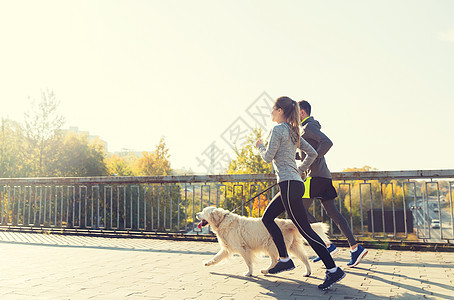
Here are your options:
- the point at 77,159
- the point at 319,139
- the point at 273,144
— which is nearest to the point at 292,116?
the point at 273,144

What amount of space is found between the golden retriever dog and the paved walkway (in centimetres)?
23

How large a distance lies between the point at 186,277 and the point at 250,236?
0.95 m

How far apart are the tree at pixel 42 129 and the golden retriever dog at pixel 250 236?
43362 mm

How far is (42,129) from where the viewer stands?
45.2m

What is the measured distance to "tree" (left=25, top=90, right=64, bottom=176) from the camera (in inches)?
1730

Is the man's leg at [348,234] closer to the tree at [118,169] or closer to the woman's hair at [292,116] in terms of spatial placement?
the woman's hair at [292,116]

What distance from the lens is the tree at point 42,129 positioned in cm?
4394

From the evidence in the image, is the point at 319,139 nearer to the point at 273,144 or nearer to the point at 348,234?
the point at 273,144

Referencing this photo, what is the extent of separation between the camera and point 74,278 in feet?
15.1

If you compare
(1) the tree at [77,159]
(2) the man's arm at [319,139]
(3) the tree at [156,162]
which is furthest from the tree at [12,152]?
(2) the man's arm at [319,139]

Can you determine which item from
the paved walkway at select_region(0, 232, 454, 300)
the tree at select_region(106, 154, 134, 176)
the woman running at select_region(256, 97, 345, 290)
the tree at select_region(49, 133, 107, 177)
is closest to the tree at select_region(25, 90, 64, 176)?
the tree at select_region(49, 133, 107, 177)

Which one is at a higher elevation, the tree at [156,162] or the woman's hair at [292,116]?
the tree at [156,162]

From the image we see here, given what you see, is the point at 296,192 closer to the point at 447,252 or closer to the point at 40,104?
the point at 447,252

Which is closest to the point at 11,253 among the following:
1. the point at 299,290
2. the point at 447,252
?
the point at 299,290
